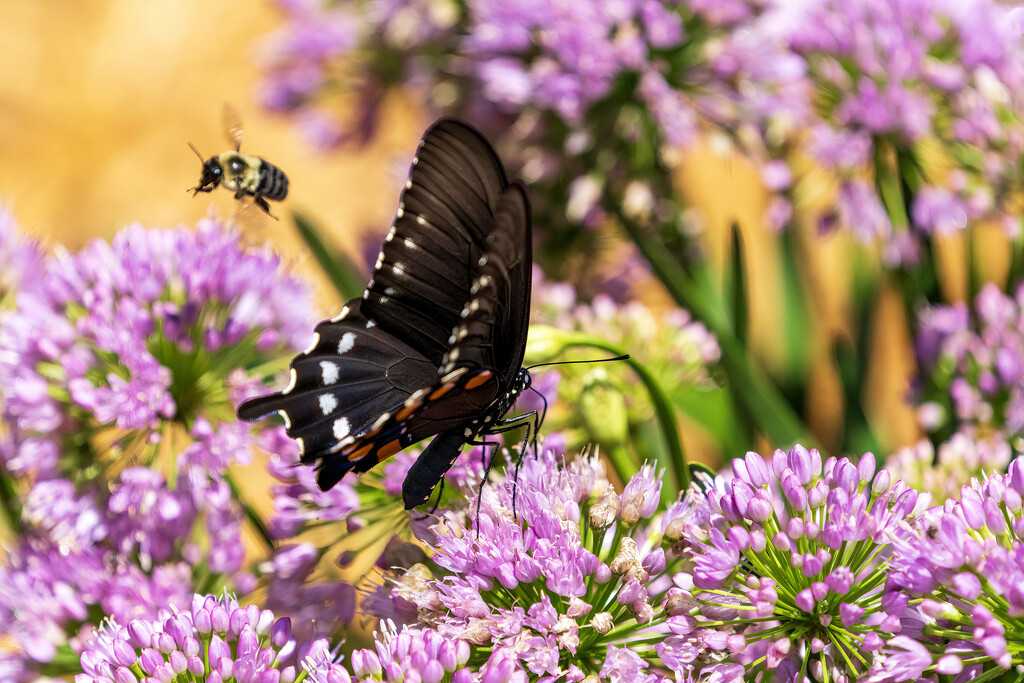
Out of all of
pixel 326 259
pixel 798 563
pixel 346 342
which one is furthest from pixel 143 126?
pixel 798 563

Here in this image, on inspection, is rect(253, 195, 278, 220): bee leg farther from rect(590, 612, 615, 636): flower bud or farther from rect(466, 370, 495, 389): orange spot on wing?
rect(590, 612, 615, 636): flower bud

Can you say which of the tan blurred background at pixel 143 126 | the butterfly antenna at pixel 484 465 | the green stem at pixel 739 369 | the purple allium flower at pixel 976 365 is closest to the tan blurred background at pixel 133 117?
the tan blurred background at pixel 143 126

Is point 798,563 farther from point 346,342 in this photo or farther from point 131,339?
point 131,339

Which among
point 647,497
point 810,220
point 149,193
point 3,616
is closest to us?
point 647,497

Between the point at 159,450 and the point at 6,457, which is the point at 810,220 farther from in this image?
the point at 6,457

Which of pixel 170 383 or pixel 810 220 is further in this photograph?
pixel 810 220

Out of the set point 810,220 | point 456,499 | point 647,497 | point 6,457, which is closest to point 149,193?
point 6,457
